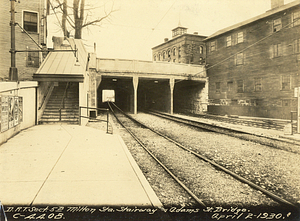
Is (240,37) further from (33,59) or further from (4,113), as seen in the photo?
(4,113)

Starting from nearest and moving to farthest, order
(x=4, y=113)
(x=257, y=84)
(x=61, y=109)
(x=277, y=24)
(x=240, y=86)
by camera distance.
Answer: (x=4, y=113), (x=61, y=109), (x=277, y=24), (x=257, y=84), (x=240, y=86)

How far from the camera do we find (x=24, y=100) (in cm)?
916

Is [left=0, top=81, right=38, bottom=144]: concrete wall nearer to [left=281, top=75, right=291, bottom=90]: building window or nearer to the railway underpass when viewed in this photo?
the railway underpass

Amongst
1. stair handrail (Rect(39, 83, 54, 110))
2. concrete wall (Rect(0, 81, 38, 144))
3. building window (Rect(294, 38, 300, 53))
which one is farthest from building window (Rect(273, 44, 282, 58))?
→ concrete wall (Rect(0, 81, 38, 144))

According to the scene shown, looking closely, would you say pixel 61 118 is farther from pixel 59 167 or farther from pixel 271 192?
pixel 271 192

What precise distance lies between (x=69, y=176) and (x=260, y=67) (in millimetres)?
21973

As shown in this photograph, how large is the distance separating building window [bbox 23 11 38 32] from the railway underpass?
7.55 meters

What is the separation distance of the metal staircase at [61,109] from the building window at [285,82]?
18592mm

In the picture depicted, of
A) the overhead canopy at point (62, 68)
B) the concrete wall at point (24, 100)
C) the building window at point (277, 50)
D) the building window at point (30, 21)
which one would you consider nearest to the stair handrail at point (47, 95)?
the concrete wall at point (24, 100)

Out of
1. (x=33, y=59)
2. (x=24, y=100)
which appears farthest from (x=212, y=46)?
(x=24, y=100)

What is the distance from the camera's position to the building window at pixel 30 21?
20834 millimetres

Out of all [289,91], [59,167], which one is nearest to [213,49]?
[289,91]

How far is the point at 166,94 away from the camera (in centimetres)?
2684

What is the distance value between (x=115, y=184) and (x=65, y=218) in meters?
1.15
